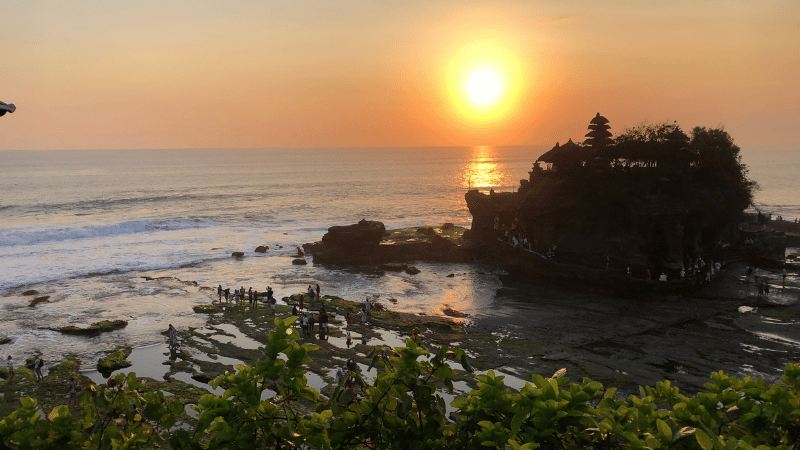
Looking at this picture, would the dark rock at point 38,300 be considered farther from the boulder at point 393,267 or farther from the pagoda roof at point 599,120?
the pagoda roof at point 599,120

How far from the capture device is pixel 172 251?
175 feet

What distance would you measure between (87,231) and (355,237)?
38.4 meters

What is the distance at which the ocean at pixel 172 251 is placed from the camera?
31609mm

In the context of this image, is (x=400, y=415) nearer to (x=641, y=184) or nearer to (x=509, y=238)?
(x=641, y=184)

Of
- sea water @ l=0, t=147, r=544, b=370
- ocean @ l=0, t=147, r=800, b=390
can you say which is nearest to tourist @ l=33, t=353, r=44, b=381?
ocean @ l=0, t=147, r=800, b=390

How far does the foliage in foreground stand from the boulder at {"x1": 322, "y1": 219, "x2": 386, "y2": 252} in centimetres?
4310

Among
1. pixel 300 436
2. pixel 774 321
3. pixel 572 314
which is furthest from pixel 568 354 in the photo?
pixel 300 436

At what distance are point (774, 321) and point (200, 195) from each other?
326 feet

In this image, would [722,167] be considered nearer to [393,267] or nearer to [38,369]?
[393,267]

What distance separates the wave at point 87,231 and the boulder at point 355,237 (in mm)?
30540

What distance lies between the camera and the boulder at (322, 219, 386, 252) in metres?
47.9

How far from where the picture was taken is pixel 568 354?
77.2 ft

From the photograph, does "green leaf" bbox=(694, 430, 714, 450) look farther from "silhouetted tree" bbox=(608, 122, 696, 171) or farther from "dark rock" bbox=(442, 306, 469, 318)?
"silhouetted tree" bbox=(608, 122, 696, 171)

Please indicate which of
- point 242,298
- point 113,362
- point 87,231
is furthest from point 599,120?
point 87,231
